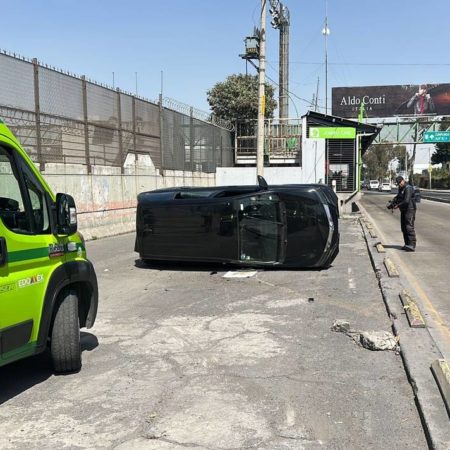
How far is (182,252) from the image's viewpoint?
10.1 metres

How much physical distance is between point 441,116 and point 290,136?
145 ft

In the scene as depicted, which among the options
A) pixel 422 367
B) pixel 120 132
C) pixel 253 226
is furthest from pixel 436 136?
pixel 422 367

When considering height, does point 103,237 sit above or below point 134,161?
below

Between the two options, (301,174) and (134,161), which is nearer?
(134,161)

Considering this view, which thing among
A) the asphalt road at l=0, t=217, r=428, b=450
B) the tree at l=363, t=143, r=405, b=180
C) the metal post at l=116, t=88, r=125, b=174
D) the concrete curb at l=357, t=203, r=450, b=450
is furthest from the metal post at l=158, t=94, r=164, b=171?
the tree at l=363, t=143, r=405, b=180

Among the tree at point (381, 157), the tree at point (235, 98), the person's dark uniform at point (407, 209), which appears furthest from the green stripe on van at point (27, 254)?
the tree at point (381, 157)

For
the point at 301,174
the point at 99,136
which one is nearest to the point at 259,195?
the point at 99,136

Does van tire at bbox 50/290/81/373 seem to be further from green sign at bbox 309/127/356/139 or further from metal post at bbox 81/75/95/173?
green sign at bbox 309/127/356/139

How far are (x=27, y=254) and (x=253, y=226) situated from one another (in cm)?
598

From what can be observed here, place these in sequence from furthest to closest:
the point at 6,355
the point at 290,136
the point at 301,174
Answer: the point at 290,136, the point at 301,174, the point at 6,355

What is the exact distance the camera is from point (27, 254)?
158 inches

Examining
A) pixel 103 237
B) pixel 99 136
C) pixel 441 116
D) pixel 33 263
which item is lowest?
pixel 103 237

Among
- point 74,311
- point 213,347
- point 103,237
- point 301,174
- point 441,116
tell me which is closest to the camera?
point 74,311

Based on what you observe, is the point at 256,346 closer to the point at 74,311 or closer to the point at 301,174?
the point at 74,311
